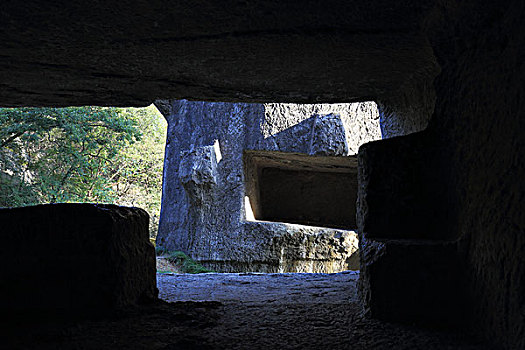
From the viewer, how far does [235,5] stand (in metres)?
1.39

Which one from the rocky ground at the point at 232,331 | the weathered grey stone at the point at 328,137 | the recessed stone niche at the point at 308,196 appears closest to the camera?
the rocky ground at the point at 232,331

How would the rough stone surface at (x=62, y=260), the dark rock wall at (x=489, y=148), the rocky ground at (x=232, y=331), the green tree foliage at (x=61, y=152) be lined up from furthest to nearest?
the green tree foliage at (x=61, y=152), the rough stone surface at (x=62, y=260), the rocky ground at (x=232, y=331), the dark rock wall at (x=489, y=148)

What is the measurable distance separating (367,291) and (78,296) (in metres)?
1.09

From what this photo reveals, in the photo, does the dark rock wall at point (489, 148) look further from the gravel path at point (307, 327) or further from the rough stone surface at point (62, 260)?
the rough stone surface at point (62, 260)

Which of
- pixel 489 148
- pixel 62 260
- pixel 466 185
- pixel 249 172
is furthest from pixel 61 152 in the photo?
pixel 489 148

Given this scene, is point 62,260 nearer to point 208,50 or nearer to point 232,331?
point 232,331

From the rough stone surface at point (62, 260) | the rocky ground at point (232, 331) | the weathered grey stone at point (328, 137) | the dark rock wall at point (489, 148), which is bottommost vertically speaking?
the rocky ground at point (232, 331)

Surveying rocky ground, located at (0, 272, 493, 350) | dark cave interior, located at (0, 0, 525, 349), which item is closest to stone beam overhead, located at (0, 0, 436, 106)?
dark cave interior, located at (0, 0, 525, 349)

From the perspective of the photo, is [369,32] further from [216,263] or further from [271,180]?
[271,180]

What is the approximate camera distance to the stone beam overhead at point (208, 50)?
56.4 inches

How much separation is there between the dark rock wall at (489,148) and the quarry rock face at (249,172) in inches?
164

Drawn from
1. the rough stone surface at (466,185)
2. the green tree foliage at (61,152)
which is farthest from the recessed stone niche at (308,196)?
the rough stone surface at (466,185)

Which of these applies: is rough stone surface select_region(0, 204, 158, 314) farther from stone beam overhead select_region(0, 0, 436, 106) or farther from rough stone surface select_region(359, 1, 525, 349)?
rough stone surface select_region(359, 1, 525, 349)

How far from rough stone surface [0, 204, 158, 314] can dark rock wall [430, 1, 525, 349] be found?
1.28 metres
